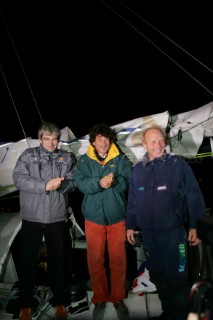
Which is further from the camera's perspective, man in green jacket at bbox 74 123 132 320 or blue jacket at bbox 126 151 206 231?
man in green jacket at bbox 74 123 132 320

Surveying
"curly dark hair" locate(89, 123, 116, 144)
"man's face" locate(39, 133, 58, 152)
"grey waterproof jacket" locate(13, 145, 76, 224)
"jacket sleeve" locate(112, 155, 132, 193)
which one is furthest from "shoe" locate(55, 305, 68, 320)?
"curly dark hair" locate(89, 123, 116, 144)

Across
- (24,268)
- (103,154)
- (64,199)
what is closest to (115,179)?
(103,154)

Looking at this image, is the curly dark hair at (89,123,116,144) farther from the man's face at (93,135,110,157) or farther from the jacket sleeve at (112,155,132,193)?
the jacket sleeve at (112,155,132,193)

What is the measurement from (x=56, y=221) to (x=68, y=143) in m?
1.35

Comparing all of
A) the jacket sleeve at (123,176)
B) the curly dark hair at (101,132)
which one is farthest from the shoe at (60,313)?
the curly dark hair at (101,132)

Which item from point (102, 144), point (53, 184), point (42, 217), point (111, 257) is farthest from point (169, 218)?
point (42, 217)

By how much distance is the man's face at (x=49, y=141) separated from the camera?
3803 millimetres

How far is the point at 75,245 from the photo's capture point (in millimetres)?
5289

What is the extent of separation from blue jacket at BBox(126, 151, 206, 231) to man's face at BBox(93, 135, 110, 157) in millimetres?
752

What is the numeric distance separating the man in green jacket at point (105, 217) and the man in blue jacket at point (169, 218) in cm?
49

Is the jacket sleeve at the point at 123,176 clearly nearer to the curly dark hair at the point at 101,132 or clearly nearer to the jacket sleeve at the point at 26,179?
the curly dark hair at the point at 101,132

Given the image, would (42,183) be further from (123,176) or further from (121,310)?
(121,310)

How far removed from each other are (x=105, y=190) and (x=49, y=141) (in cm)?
107

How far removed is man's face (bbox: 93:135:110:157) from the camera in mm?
3818
